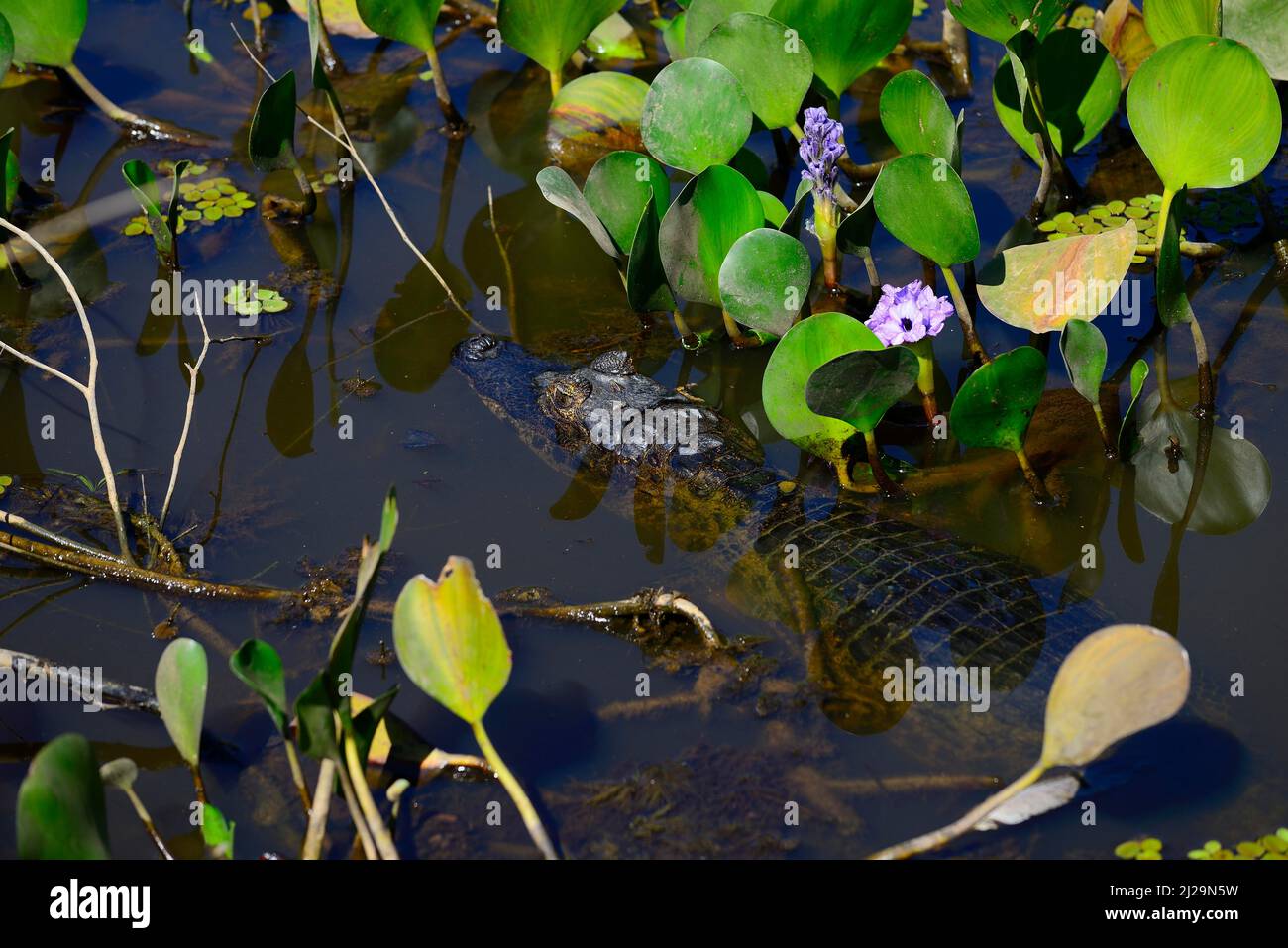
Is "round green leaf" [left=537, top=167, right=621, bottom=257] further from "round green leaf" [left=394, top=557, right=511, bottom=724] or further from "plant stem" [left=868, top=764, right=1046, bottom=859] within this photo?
"plant stem" [left=868, top=764, right=1046, bottom=859]

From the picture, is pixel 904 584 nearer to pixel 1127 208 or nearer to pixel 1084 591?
pixel 1084 591

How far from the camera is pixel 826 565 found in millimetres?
2922

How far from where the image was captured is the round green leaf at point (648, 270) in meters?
3.15

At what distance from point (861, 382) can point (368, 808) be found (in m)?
1.38

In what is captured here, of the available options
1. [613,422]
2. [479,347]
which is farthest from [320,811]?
[479,347]

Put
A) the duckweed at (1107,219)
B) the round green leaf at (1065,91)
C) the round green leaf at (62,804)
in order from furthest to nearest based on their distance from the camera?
the duckweed at (1107,219)
the round green leaf at (1065,91)
the round green leaf at (62,804)

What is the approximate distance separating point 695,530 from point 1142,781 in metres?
1.26

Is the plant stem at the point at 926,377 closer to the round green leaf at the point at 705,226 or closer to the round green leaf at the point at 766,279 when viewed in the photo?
the round green leaf at the point at 766,279

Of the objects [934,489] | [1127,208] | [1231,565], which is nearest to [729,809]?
[934,489]

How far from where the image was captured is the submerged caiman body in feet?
8.72

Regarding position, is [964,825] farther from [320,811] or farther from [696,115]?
[696,115]

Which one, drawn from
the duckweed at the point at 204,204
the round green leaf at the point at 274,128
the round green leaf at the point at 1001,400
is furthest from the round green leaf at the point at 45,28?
the round green leaf at the point at 1001,400

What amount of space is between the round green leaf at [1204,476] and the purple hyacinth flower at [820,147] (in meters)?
1.12

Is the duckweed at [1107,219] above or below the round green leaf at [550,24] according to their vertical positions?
below
